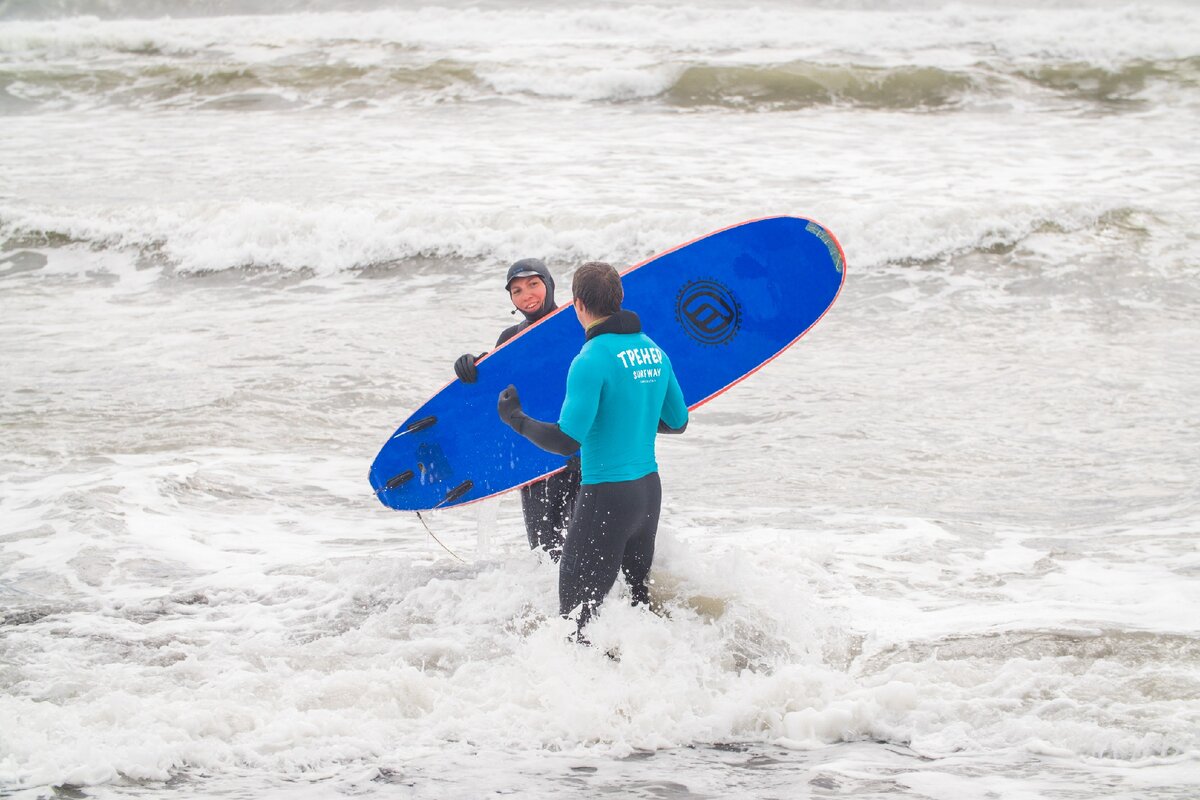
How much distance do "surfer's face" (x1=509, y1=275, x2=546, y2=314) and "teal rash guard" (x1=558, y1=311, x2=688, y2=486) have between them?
1.00 meters

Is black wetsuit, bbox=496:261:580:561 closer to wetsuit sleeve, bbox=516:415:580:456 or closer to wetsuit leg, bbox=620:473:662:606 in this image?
wetsuit leg, bbox=620:473:662:606

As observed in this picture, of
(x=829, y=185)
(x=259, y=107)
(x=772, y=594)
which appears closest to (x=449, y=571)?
(x=772, y=594)

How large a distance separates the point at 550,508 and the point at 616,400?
1112 mm

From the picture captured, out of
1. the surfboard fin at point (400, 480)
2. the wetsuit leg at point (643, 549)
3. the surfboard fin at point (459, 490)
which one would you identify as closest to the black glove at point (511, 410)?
the wetsuit leg at point (643, 549)

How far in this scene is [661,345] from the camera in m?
5.09

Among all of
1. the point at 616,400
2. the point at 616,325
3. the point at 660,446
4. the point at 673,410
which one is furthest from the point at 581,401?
the point at 660,446

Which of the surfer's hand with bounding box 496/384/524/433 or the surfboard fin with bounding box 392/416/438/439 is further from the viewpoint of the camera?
the surfboard fin with bounding box 392/416/438/439

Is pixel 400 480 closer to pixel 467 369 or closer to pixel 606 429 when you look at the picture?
pixel 467 369

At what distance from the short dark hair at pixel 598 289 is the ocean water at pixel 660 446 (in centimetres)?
101

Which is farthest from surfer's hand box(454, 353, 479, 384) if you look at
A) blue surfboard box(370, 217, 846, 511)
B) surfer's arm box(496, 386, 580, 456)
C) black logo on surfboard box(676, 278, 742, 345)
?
black logo on surfboard box(676, 278, 742, 345)

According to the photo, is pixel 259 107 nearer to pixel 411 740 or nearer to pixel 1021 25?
pixel 1021 25

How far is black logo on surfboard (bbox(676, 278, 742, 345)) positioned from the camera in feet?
16.9

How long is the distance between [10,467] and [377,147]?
9.86 m

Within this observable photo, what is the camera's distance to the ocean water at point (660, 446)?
3.40 metres
